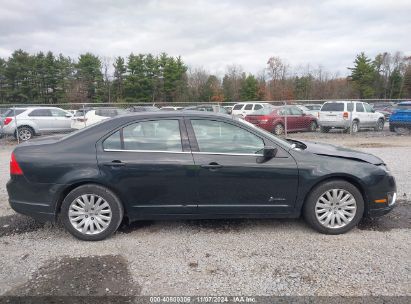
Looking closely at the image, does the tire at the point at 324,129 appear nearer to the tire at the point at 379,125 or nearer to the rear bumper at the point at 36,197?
the tire at the point at 379,125

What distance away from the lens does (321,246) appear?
12.3ft

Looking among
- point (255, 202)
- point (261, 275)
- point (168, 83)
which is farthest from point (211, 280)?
point (168, 83)

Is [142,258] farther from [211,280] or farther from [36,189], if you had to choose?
[36,189]

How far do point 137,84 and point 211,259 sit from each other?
2082 inches

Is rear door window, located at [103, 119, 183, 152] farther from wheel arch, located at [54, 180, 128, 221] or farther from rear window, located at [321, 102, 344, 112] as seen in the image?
rear window, located at [321, 102, 344, 112]

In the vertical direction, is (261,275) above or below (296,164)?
below

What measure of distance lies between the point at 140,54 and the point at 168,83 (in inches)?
290

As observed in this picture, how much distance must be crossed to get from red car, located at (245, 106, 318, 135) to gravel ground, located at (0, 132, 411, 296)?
34.5 feet

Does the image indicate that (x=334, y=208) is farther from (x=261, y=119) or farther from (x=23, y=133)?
(x=23, y=133)

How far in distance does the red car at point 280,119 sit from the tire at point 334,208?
35.3 ft

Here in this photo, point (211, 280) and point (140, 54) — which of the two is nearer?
point (211, 280)

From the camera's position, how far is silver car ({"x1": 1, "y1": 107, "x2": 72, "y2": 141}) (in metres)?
14.0

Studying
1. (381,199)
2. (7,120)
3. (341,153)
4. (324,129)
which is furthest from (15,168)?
(324,129)

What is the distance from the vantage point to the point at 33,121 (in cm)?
1438
